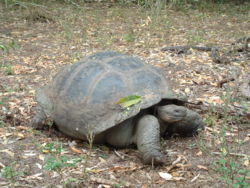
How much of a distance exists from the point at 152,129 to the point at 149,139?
0.35 ft

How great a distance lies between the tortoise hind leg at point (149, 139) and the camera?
3.30 metres

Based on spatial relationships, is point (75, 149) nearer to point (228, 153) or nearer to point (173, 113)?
point (173, 113)

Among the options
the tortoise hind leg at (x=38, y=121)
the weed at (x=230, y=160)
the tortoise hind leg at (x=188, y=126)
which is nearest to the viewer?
the weed at (x=230, y=160)

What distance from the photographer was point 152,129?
3453 millimetres

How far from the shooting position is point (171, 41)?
26.8 feet

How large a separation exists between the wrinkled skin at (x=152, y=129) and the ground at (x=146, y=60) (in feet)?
0.32

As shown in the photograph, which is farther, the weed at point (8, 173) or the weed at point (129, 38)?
the weed at point (129, 38)

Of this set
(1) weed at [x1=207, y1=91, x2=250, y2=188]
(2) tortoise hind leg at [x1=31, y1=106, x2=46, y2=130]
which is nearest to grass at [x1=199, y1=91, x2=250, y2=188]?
(1) weed at [x1=207, y1=91, x2=250, y2=188]

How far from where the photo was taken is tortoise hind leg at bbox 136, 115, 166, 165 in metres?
3.30

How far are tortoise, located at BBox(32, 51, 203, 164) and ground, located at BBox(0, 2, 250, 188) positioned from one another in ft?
0.49

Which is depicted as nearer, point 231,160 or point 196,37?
point 231,160

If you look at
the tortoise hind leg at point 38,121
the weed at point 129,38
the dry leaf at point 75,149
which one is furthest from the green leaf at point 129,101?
the weed at point 129,38

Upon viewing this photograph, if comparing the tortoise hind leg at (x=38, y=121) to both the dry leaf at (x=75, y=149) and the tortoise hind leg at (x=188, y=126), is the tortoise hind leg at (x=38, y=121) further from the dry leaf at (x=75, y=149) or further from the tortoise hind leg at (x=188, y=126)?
the tortoise hind leg at (x=188, y=126)

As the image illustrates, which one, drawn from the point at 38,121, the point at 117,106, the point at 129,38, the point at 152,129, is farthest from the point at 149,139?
the point at 129,38
